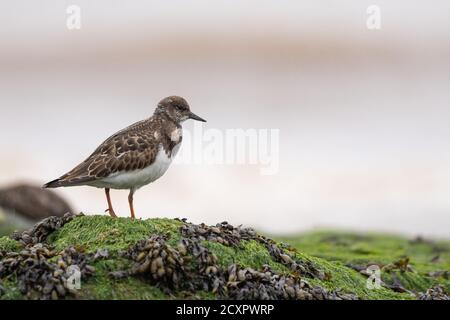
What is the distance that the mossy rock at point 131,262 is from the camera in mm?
10625

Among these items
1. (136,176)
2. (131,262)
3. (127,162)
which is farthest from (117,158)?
(131,262)

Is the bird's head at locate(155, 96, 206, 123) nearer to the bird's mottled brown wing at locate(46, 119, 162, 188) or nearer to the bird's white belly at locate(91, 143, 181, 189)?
the bird's mottled brown wing at locate(46, 119, 162, 188)

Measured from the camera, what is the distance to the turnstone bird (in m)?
13.5

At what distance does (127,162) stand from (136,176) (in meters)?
0.28

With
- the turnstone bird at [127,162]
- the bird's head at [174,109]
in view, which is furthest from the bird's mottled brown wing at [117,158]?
the bird's head at [174,109]

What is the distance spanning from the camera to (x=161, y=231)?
12.0m

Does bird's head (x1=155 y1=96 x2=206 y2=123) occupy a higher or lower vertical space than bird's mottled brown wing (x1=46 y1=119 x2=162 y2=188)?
higher

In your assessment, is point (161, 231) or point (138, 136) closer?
point (161, 231)

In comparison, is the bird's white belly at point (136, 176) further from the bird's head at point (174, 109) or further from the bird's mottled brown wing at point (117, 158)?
the bird's head at point (174, 109)

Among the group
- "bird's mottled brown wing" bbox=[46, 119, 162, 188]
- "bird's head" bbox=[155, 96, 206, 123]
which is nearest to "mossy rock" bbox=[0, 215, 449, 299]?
"bird's mottled brown wing" bbox=[46, 119, 162, 188]

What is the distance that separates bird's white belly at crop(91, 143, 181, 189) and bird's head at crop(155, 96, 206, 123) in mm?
1249
